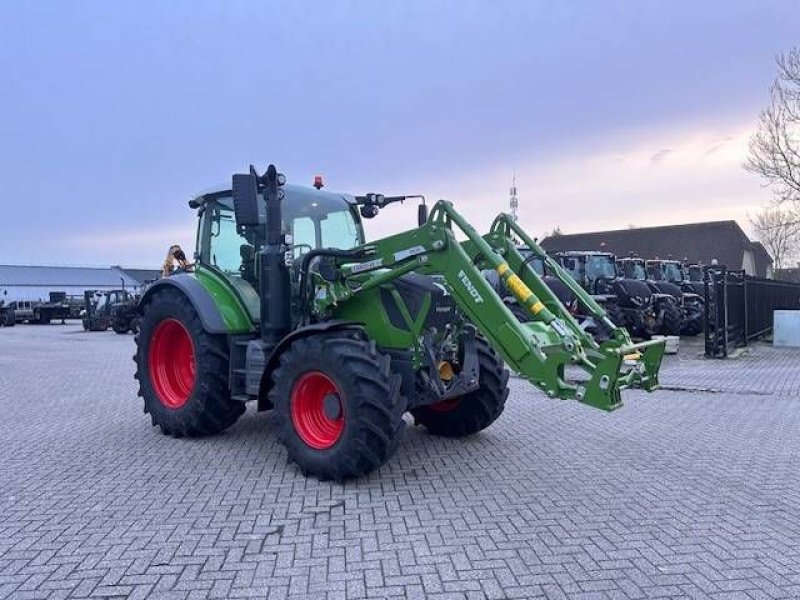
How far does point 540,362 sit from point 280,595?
7.65ft

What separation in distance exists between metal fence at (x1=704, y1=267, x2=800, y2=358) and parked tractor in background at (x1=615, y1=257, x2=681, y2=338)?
3.22 ft

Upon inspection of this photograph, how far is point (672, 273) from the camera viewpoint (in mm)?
22281

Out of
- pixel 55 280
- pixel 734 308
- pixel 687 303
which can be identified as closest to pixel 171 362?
pixel 734 308

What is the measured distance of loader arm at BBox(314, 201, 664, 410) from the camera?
4688mm

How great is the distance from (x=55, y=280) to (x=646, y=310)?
2130 inches

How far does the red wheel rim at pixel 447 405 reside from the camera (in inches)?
262

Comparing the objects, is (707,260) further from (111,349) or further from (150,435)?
(150,435)

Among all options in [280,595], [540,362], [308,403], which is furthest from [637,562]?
[308,403]

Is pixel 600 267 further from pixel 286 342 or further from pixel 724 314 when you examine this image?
pixel 286 342

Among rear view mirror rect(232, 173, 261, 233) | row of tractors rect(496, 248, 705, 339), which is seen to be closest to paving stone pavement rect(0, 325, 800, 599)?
rear view mirror rect(232, 173, 261, 233)

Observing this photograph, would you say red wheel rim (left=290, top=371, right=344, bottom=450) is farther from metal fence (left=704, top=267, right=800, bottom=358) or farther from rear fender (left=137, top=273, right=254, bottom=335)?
metal fence (left=704, top=267, right=800, bottom=358)

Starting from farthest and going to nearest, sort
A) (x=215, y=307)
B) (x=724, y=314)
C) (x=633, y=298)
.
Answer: (x=633, y=298) < (x=724, y=314) < (x=215, y=307)

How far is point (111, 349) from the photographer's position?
18297 mm

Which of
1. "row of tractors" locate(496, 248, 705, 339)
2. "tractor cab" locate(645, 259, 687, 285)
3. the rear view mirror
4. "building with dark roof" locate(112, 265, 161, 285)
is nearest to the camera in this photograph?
the rear view mirror
